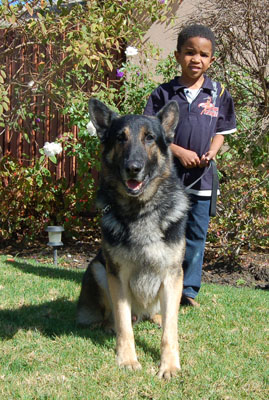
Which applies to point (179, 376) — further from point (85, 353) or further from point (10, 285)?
point (10, 285)

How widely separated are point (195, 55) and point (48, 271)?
3265 mm

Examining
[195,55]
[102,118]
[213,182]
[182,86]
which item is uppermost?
[195,55]

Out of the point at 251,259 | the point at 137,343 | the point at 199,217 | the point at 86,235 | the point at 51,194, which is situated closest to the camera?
the point at 137,343

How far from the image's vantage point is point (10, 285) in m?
4.60

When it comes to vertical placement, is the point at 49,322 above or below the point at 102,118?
below

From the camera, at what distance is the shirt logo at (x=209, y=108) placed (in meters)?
3.79

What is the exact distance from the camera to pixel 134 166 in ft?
8.82

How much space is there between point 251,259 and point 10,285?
11.5 ft

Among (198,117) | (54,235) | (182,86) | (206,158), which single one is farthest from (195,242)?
(54,235)

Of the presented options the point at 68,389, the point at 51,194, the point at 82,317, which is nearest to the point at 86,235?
the point at 51,194

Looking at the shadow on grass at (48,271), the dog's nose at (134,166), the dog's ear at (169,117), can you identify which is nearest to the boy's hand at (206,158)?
the dog's ear at (169,117)

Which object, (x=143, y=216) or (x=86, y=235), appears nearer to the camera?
(x=143, y=216)

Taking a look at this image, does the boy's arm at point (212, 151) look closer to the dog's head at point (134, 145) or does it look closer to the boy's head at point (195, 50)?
the boy's head at point (195, 50)

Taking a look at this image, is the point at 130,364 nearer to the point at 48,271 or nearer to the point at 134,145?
the point at 134,145
